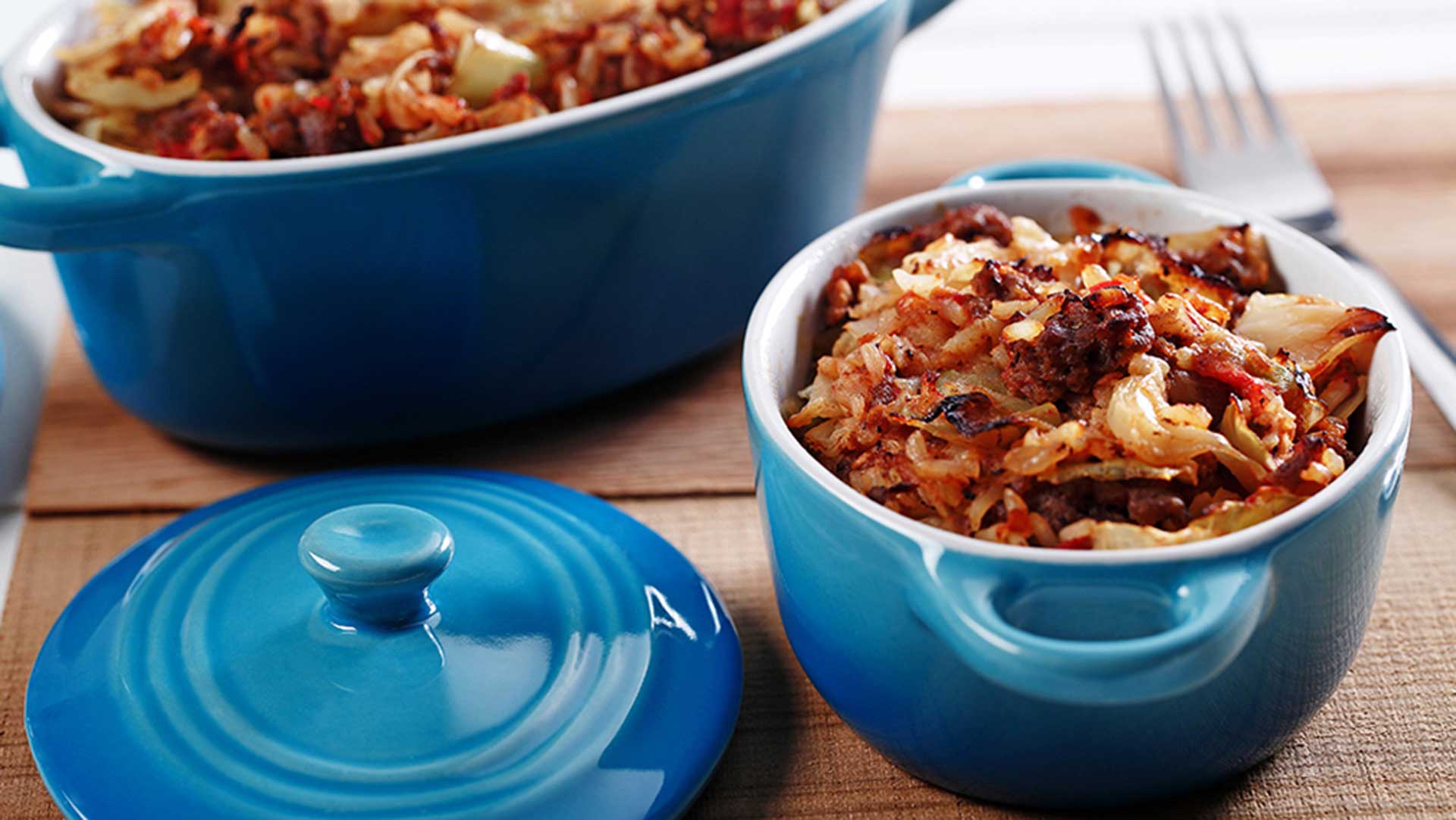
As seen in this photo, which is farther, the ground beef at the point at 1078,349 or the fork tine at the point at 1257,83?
the fork tine at the point at 1257,83

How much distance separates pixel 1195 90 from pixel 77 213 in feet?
4.84

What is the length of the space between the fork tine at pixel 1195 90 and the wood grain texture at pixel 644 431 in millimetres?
85

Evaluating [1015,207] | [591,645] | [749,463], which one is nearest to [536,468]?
[749,463]

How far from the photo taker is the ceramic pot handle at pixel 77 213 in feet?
4.43

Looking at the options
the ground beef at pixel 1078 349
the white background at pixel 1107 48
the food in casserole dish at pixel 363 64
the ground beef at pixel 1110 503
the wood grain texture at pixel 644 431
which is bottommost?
the white background at pixel 1107 48

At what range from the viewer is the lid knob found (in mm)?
1124

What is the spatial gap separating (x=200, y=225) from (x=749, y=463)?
60 cm

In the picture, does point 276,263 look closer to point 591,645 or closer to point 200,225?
point 200,225

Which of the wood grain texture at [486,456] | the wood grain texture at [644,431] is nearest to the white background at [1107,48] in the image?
the wood grain texture at [644,431]

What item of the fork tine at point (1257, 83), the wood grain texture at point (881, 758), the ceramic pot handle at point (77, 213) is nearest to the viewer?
the wood grain texture at point (881, 758)

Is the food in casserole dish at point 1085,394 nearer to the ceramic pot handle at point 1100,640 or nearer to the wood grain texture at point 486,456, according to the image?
the ceramic pot handle at point 1100,640

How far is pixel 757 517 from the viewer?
1.55m

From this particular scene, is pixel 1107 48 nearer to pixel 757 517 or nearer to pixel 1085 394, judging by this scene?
pixel 757 517

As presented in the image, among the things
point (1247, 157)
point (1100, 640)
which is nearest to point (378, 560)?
point (1100, 640)
